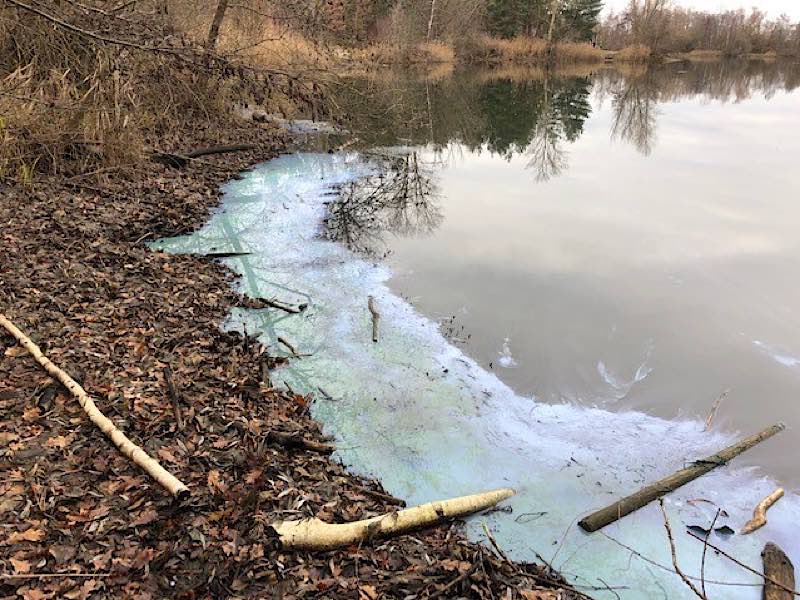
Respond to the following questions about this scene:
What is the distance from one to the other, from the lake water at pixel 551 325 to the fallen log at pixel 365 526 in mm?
255

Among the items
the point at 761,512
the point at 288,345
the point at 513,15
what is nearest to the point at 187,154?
the point at 288,345

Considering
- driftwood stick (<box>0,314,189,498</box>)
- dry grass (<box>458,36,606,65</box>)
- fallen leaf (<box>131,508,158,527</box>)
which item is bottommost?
fallen leaf (<box>131,508,158,527</box>)

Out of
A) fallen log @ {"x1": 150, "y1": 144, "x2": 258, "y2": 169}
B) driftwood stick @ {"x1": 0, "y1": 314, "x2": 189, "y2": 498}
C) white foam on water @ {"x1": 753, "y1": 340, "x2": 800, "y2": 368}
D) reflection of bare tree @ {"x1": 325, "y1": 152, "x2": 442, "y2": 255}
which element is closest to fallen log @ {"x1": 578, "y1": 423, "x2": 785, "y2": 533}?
white foam on water @ {"x1": 753, "y1": 340, "x2": 800, "y2": 368}

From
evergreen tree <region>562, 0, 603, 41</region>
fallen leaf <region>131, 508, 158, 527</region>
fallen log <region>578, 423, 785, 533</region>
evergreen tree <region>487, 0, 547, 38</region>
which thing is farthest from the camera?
evergreen tree <region>562, 0, 603, 41</region>

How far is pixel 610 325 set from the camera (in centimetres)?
694

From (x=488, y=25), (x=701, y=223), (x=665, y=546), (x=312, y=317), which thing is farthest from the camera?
(x=488, y=25)

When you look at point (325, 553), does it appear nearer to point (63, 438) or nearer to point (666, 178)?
point (63, 438)

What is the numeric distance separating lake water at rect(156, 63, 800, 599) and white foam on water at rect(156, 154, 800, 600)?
0.02 meters

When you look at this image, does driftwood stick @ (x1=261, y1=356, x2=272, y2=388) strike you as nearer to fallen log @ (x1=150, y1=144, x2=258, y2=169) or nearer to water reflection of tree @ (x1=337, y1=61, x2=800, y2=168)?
water reflection of tree @ (x1=337, y1=61, x2=800, y2=168)

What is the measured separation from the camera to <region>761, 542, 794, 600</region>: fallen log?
3.49 metres

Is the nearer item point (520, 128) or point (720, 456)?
point (720, 456)

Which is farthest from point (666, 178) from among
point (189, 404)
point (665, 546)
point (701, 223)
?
point (189, 404)

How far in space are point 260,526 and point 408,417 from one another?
2.00 meters

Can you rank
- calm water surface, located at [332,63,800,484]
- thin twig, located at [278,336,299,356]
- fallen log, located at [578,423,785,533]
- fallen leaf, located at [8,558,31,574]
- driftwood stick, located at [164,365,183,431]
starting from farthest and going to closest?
thin twig, located at [278,336,299,356] → calm water surface, located at [332,63,800,484] → driftwood stick, located at [164,365,183,431] → fallen log, located at [578,423,785,533] → fallen leaf, located at [8,558,31,574]
